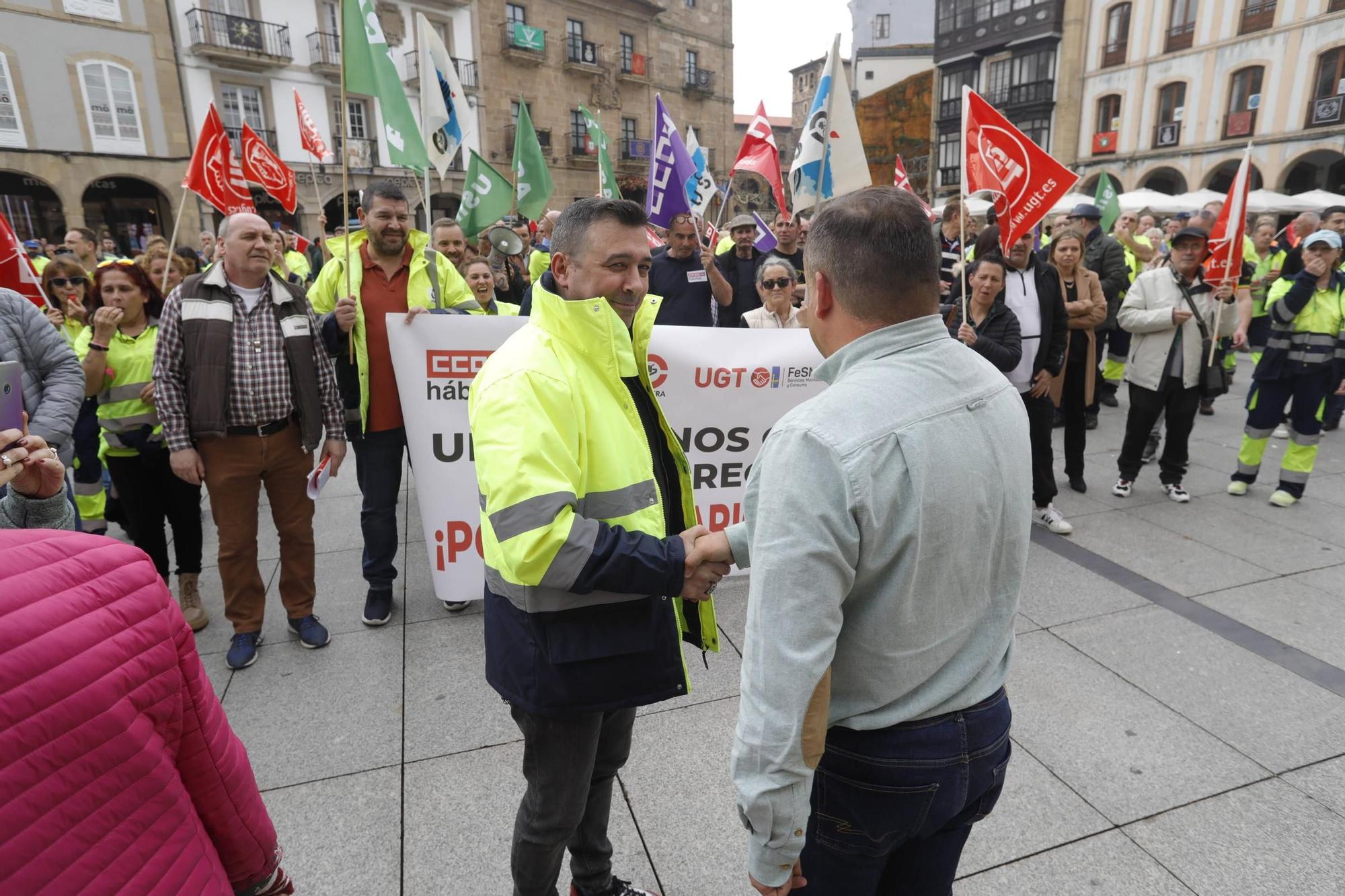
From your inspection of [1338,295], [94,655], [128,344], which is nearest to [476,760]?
[94,655]

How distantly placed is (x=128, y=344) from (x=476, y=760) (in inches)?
115

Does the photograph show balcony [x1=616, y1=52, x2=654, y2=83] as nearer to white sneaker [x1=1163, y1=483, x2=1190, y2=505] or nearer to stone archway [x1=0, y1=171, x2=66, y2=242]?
stone archway [x1=0, y1=171, x2=66, y2=242]

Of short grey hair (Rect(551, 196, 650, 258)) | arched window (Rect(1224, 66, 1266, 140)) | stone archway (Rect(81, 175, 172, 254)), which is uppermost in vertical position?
arched window (Rect(1224, 66, 1266, 140))

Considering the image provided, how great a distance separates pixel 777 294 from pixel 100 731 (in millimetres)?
4449

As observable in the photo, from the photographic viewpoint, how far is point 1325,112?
78.6ft

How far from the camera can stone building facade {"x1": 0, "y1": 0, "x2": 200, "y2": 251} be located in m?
20.7

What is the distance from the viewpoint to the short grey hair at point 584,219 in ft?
6.25

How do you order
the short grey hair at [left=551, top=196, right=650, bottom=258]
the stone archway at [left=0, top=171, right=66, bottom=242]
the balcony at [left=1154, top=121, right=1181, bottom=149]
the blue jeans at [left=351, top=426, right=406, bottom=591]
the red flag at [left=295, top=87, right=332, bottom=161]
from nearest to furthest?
1. the short grey hair at [left=551, top=196, right=650, bottom=258]
2. the blue jeans at [left=351, top=426, right=406, bottom=591]
3. the red flag at [left=295, top=87, right=332, bottom=161]
4. the stone archway at [left=0, top=171, right=66, bottom=242]
5. the balcony at [left=1154, top=121, right=1181, bottom=149]

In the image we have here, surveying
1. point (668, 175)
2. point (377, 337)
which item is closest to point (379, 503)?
point (377, 337)

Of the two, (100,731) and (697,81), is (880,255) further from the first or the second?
(697,81)

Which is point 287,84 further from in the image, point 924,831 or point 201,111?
point 924,831

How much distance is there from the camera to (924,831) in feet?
4.78

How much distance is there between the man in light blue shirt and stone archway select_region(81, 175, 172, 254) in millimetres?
26247

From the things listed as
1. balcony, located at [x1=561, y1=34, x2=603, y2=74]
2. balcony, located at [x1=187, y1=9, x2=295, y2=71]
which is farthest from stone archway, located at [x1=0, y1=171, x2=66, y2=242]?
balcony, located at [x1=561, y1=34, x2=603, y2=74]
